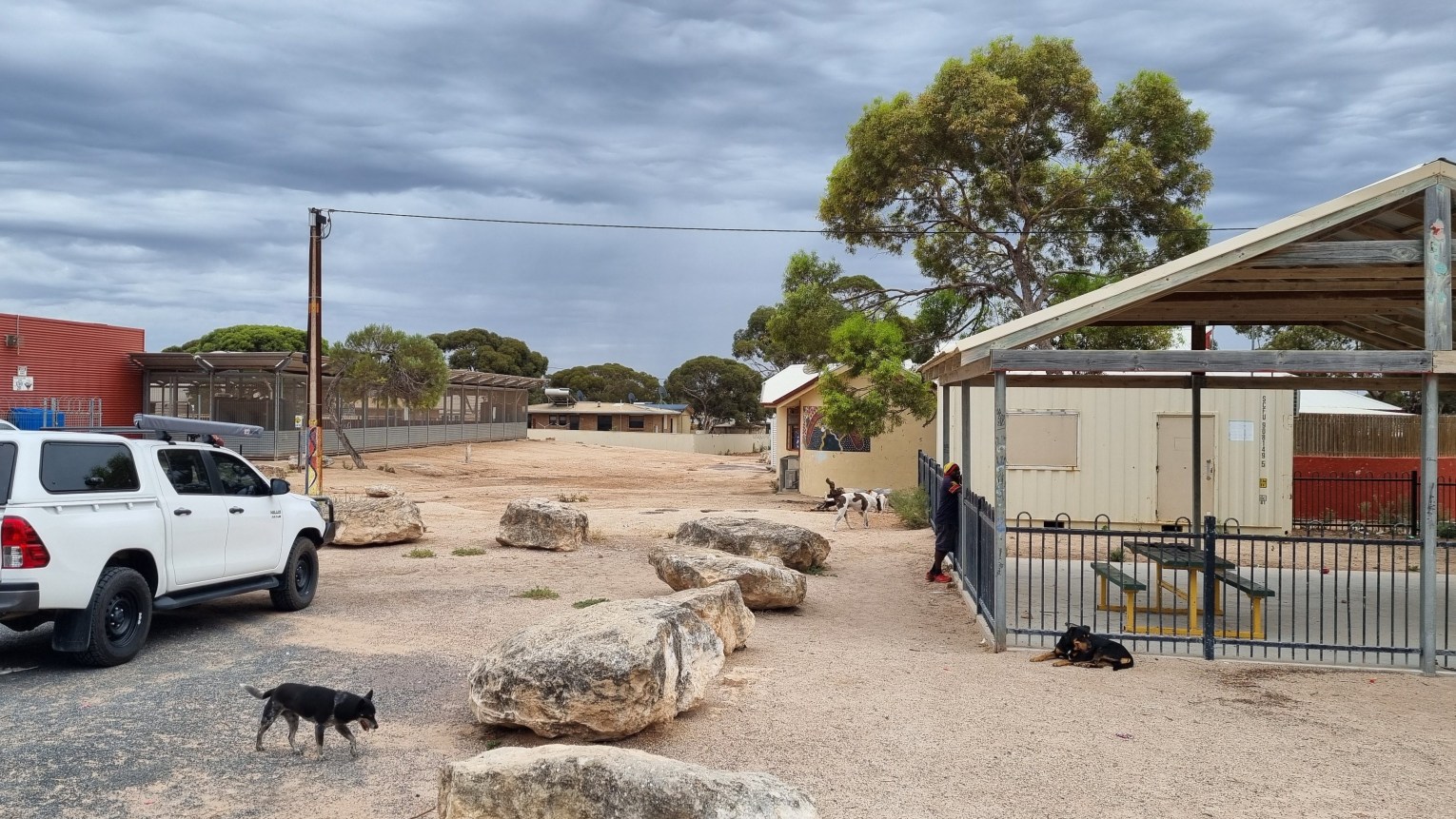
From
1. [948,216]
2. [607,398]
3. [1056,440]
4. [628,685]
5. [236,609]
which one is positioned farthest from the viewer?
[607,398]

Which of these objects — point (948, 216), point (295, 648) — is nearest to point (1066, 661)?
point (295, 648)

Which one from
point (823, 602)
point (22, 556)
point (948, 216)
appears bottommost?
point (823, 602)

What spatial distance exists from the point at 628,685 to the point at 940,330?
19.1 metres

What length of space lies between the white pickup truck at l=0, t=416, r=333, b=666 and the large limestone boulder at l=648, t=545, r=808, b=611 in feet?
13.0

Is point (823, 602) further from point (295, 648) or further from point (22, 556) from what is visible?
point (22, 556)

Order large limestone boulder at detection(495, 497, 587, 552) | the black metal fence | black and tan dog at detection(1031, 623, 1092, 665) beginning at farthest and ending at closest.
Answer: the black metal fence < large limestone boulder at detection(495, 497, 587, 552) < black and tan dog at detection(1031, 623, 1092, 665)

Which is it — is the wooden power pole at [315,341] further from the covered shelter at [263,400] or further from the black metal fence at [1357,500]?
the black metal fence at [1357,500]

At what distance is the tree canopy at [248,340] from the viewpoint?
59.2 m

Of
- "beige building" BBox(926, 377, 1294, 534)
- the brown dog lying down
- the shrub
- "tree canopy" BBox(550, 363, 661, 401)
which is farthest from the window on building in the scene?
"tree canopy" BBox(550, 363, 661, 401)

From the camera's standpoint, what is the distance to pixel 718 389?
267ft

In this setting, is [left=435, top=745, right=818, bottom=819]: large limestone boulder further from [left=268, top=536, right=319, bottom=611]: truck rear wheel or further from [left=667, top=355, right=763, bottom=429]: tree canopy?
[left=667, top=355, right=763, bottom=429]: tree canopy

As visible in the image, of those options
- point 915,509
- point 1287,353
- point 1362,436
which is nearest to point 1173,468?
point 915,509

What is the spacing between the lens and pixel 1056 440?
2030 centimetres

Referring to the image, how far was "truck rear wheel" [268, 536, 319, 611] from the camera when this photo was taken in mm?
10938
